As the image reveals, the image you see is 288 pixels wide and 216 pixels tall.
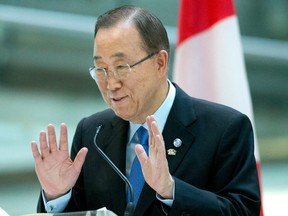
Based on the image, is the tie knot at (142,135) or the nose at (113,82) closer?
the nose at (113,82)

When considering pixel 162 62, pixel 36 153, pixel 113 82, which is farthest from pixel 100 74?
pixel 36 153

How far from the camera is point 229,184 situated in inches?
88.5

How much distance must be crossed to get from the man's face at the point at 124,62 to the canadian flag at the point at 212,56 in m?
0.86

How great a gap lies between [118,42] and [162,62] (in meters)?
0.18

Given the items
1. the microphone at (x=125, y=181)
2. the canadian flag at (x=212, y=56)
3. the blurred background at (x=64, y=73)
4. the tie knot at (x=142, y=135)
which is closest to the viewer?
the microphone at (x=125, y=181)

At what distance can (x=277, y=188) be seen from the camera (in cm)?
693

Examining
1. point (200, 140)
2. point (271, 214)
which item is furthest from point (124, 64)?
point (271, 214)

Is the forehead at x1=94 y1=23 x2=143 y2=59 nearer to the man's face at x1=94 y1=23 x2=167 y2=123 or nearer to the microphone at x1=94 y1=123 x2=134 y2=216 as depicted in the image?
the man's face at x1=94 y1=23 x2=167 y2=123

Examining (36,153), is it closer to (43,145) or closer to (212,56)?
(43,145)

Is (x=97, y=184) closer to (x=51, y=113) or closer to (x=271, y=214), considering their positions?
(x=271, y=214)

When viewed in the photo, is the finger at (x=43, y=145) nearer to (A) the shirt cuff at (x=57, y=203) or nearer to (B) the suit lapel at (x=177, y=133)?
→ (A) the shirt cuff at (x=57, y=203)

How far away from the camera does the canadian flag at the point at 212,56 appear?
3.13 metres

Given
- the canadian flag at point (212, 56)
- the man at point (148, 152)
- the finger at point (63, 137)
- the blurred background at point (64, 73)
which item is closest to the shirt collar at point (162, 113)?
the man at point (148, 152)

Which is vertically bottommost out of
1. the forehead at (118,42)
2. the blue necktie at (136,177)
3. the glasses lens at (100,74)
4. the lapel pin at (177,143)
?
the blue necktie at (136,177)
